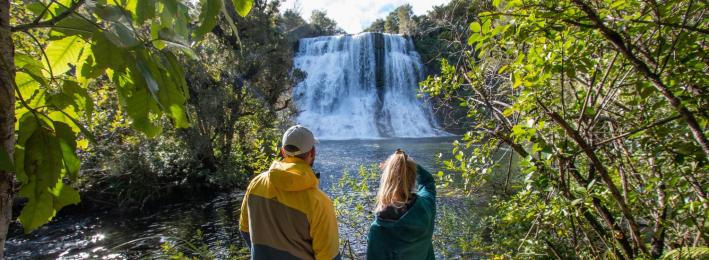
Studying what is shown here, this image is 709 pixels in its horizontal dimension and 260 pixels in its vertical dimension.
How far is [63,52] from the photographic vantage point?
87 cm

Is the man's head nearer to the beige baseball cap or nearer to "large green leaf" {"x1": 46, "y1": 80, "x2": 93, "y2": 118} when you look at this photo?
the beige baseball cap

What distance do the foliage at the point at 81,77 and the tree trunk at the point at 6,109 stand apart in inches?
0.7

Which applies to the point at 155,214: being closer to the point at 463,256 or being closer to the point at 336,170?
the point at 336,170

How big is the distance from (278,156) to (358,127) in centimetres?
2629

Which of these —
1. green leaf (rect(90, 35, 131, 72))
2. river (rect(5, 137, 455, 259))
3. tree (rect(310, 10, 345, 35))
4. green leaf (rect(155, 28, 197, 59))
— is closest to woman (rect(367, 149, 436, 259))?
green leaf (rect(155, 28, 197, 59))

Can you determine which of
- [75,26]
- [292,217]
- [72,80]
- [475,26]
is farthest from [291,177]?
[75,26]

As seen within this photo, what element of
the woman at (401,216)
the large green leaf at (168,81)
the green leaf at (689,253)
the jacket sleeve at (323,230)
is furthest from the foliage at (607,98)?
the large green leaf at (168,81)

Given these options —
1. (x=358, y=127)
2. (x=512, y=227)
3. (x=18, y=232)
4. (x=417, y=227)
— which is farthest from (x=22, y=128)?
(x=358, y=127)

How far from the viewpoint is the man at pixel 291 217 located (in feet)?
8.12

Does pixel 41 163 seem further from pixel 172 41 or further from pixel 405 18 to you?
pixel 405 18

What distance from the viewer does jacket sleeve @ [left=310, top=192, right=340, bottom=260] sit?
2496mm

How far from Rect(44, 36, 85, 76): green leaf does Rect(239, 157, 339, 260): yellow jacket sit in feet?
5.32

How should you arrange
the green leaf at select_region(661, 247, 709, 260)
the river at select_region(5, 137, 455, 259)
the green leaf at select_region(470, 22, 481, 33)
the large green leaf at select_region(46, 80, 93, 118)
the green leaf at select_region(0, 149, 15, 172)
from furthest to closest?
the river at select_region(5, 137, 455, 259)
the green leaf at select_region(661, 247, 709, 260)
the green leaf at select_region(470, 22, 481, 33)
the large green leaf at select_region(46, 80, 93, 118)
the green leaf at select_region(0, 149, 15, 172)

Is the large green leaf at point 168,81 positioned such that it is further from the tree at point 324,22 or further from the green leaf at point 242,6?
the tree at point 324,22
